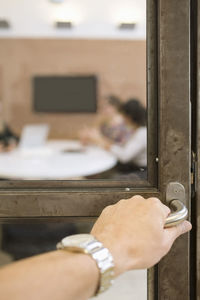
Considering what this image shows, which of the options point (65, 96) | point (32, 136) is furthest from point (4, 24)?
point (32, 136)

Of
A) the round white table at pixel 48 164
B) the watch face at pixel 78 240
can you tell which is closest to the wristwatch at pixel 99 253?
the watch face at pixel 78 240

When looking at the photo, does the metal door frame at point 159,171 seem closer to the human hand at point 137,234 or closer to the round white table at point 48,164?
the human hand at point 137,234

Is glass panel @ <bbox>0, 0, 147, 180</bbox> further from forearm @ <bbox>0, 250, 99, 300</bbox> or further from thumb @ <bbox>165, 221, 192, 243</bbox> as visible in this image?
forearm @ <bbox>0, 250, 99, 300</bbox>

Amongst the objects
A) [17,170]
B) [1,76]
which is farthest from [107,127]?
[17,170]

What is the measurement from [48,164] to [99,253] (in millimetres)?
1620

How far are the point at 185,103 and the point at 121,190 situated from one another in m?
0.22

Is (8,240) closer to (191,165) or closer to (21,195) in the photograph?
(21,195)

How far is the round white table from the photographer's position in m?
1.77

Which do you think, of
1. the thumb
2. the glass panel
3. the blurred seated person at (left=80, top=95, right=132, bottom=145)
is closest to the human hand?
the thumb

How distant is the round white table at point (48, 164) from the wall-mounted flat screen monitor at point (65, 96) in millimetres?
2536

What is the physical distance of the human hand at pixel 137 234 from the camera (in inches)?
17.9

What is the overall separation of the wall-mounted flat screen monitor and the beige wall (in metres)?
0.09

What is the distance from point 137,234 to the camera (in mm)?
469

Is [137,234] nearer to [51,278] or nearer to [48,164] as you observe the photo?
[51,278]
